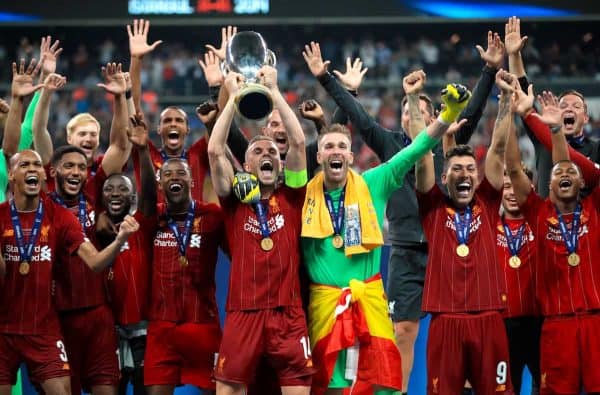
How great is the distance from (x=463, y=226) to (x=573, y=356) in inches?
38.1

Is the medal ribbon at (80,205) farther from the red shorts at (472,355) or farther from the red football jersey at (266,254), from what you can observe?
the red shorts at (472,355)

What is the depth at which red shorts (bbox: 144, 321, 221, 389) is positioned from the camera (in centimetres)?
618

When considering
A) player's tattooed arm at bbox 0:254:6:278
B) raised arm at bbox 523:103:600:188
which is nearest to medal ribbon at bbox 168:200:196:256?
player's tattooed arm at bbox 0:254:6:278

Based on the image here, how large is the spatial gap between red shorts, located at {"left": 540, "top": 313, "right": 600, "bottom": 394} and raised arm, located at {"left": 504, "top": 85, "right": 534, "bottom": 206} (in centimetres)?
78

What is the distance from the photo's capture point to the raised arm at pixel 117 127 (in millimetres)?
6641

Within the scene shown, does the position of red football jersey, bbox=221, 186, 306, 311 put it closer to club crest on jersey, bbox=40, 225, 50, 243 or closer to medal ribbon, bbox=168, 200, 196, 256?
medal ribbon, bbox=168, 200, 196, 256

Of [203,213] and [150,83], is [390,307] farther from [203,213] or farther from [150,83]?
[150,83]

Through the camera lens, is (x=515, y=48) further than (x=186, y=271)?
Yes

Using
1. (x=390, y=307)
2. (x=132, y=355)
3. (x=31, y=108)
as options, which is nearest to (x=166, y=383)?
(x=132, y=355)

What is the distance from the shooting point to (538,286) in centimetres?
629

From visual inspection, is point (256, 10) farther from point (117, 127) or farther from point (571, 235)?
point (571, 235)

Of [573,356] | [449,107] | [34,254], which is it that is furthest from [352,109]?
[34,254]

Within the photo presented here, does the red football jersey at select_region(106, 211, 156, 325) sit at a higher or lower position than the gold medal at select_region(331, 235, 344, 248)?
lower

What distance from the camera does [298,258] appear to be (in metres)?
5.94
